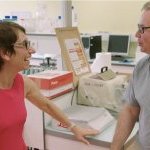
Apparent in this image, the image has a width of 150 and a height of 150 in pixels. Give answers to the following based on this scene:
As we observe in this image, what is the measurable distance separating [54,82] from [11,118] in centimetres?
58

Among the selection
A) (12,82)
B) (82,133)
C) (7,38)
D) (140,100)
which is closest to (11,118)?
(12,82)

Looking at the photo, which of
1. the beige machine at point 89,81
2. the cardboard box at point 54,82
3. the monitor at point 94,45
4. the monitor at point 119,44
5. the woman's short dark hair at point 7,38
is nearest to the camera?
the woman's short dark hair at point 7,38

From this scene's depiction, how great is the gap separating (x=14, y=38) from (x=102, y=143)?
80cm

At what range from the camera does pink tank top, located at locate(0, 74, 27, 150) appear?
1364 mm

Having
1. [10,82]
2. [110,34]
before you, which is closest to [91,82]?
[10,82]

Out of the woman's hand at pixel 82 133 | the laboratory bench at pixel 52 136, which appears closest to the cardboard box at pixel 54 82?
the laboratory bench at pixel 52 136

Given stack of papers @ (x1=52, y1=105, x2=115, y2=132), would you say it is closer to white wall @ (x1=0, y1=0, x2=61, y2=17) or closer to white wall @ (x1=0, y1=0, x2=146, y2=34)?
white wall @ (x1=0, y1=0, x2=146, y2=34)

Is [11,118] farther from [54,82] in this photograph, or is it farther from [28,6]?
[28,6]

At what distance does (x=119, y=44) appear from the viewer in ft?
16.7

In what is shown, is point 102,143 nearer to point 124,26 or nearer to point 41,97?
point 41,97

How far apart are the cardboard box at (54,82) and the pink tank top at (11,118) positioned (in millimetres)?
383

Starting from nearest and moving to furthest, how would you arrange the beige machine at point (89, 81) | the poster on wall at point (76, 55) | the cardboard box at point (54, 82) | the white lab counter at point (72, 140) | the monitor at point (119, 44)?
1. the white lab counter at point (72, 140)
2. the cardboard box at point (54, 82)
3. the beige machine at point (89, 81)
4. the poster on wall at point (76, 55)
5. the monitor at point (119, 44)

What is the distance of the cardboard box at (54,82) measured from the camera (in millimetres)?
1872

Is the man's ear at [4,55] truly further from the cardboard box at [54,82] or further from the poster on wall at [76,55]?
the poster on wall at [76,55]
